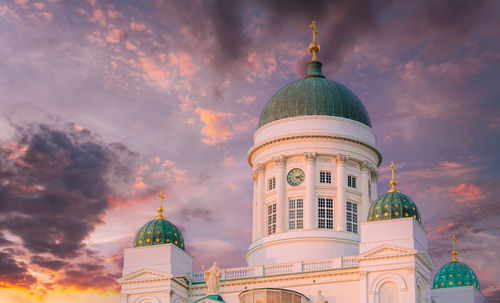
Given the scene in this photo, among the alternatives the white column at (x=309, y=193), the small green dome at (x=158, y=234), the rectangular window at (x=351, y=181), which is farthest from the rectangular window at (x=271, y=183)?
the small green dome at (x=158, y=234)

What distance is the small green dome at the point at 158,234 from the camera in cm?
6275

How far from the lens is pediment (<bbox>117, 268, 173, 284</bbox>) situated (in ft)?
198

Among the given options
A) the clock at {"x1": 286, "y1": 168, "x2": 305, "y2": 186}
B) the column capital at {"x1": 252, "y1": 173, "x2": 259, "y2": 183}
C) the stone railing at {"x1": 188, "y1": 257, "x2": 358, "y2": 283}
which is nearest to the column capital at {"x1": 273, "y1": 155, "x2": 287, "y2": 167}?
the clock at {"x1": 286, "y1": 168, "x2": 305, "y2": 186}

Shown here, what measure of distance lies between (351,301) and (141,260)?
50.1 feet

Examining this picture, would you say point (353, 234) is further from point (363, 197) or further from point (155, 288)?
point (155, 288)

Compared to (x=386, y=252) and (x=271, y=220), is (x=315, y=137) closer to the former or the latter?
(x=271, y=220)

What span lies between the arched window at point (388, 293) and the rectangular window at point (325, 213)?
1159cm

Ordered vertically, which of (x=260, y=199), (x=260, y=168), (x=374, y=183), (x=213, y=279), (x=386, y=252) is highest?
(x=260, y=168)

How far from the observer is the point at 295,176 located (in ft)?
222

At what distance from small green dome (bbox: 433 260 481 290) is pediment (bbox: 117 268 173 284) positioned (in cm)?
2690

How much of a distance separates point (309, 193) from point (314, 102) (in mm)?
7973

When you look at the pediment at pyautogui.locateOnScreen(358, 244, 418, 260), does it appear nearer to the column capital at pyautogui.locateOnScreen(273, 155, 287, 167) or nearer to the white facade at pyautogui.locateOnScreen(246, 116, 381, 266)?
the white facade at pyautogui.locateOnScreen(246, 116, 381, 266)

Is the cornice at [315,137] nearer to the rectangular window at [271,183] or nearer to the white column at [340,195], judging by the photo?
the white column at [340,195]

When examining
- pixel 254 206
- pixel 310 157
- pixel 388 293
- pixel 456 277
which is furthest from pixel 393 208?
pixel 456 277
